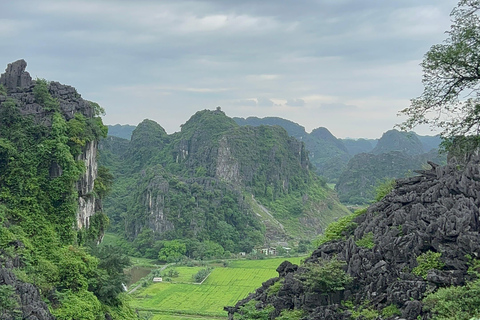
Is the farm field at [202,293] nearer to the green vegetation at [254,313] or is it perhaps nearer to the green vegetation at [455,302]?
the green vegetation at [254,313]

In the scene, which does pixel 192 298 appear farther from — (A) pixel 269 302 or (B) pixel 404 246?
(B) pixel 404 246

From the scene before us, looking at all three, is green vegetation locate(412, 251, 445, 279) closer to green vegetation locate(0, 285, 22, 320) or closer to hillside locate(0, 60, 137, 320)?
hillside locate(0, 60, 137, 320)

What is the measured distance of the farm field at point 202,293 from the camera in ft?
114

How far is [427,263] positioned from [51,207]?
15.6 meters

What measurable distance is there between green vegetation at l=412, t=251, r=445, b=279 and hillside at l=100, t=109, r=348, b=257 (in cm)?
4933

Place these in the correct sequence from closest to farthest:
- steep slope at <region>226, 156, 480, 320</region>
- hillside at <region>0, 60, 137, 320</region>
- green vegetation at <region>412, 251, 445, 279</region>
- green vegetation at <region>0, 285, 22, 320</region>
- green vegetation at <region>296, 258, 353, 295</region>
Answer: steep slope at <region>226, 156, 480, 320</region> → green vegetation at <region>412, 251, 445, 279</region> → green vegetation at <region>296, 258, 353, 295</region> → green vegetation at <region>0, 285, 22, 320</region> → hillside at <region>0, 60, 137, 320</region>

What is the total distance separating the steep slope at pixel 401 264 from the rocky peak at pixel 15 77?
16.2 m

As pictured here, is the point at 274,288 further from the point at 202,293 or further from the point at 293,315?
the point at 202,293

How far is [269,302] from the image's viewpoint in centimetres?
1295

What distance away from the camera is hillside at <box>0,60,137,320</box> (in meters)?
16.0

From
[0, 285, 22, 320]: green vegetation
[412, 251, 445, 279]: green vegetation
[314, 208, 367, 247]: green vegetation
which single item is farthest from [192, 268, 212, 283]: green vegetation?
[412, 251, 445, 279]: green vegetation

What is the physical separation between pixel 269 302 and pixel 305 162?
3241 inches

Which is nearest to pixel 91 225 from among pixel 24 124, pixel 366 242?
pixel 24 124

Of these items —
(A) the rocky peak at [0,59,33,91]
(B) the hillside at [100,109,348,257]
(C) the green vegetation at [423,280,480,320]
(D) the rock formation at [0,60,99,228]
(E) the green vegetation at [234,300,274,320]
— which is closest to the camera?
(C) the green vegetation at [423,280,480,320]
